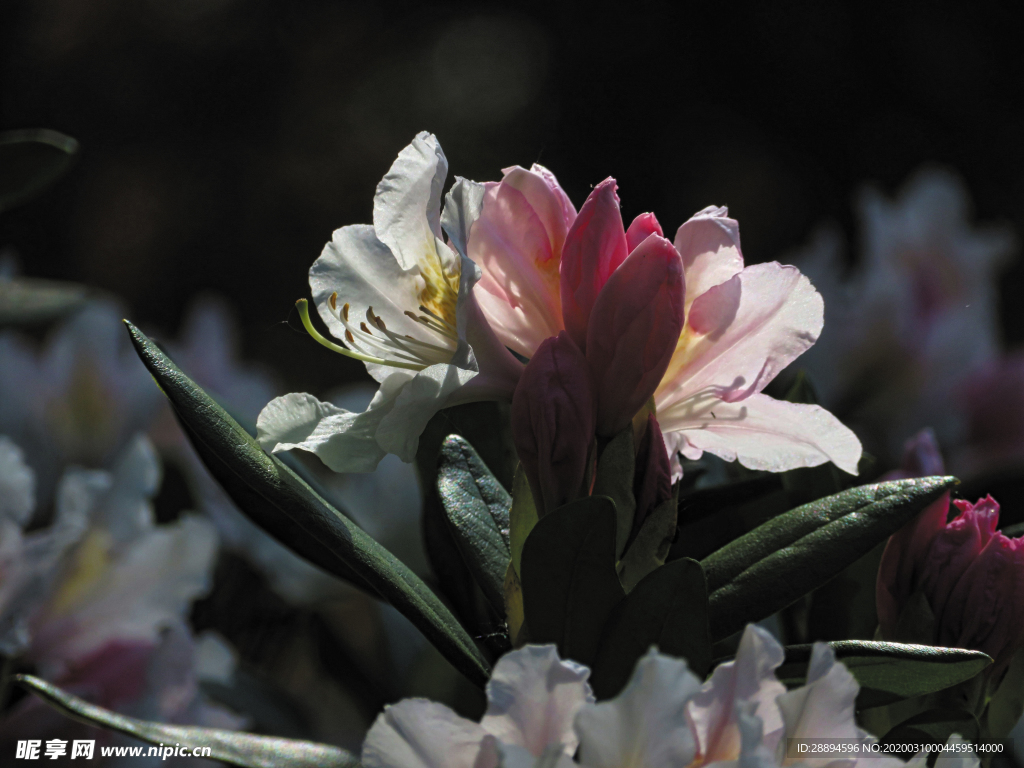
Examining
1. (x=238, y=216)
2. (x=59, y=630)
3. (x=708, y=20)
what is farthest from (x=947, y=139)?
(x=59, y=630)

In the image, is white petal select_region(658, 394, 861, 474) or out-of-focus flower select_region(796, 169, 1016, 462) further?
out-of-focus flower select_region(796, 169, 1016, 462)

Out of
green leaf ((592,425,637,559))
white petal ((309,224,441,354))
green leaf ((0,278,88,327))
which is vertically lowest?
green leaf ((0,278,88,327))

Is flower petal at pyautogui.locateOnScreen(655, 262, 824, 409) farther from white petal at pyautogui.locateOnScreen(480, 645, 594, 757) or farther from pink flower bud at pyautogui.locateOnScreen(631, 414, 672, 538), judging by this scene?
white petal at pyautogui.locateOnScreen(480, 645, 594, 757)

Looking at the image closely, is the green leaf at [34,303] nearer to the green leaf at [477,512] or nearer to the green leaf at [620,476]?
the green leaf at [477,512]

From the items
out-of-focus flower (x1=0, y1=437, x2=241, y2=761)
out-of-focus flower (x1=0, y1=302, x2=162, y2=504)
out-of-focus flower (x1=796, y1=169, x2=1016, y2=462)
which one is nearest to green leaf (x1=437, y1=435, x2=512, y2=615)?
out-of-focus flower (x1=0, y1=437, x2=241, y2=761)

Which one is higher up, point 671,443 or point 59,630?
point 671,443

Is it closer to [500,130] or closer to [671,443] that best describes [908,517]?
[671,443]
